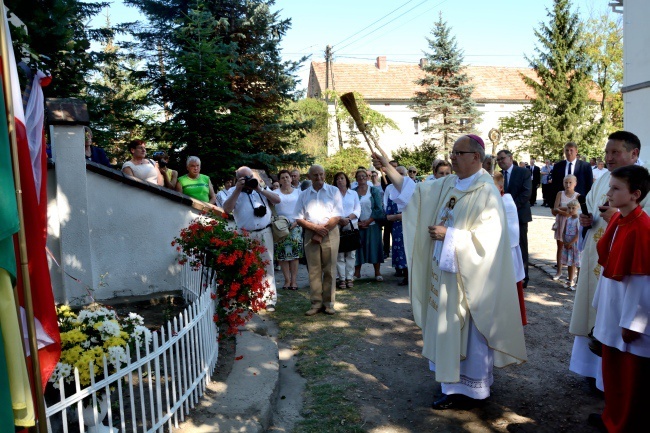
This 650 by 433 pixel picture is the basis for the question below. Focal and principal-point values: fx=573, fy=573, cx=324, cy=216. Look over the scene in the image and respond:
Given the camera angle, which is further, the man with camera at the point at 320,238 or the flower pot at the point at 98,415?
the man with camera at the point at 320,238

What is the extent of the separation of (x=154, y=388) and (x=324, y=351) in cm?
216

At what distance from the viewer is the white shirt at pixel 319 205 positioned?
317 inches

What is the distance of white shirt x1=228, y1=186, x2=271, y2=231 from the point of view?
26.7 feet

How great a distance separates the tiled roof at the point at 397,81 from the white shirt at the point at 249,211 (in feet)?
126

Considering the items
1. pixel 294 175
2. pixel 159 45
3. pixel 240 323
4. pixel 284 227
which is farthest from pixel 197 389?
pixel 159 45

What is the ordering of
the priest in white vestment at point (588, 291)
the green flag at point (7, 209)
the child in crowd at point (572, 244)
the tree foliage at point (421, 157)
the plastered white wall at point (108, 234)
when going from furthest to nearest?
the tree foliage at point (421, 157)
the child in crowd at point (572, 244)
the plastered white wall at point (108, 234)
the priest in white vestment at point (588, 291)
the green flag at point (7, 209)

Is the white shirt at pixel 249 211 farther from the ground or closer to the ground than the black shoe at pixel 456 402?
farther from the ground

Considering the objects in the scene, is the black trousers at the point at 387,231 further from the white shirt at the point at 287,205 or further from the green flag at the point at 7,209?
the green flag at the point at 7,209

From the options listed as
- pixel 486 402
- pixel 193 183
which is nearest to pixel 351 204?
pixel 193 183

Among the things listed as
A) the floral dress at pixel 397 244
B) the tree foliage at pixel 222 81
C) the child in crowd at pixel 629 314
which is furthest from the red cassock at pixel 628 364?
the tree foliage at pixel 222 81

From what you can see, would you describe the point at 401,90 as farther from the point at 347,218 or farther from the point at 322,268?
the point at 322,268

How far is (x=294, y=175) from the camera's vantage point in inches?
528

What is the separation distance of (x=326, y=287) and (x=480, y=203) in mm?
3711

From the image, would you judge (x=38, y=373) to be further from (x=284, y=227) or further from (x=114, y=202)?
(x=284, y=227)
